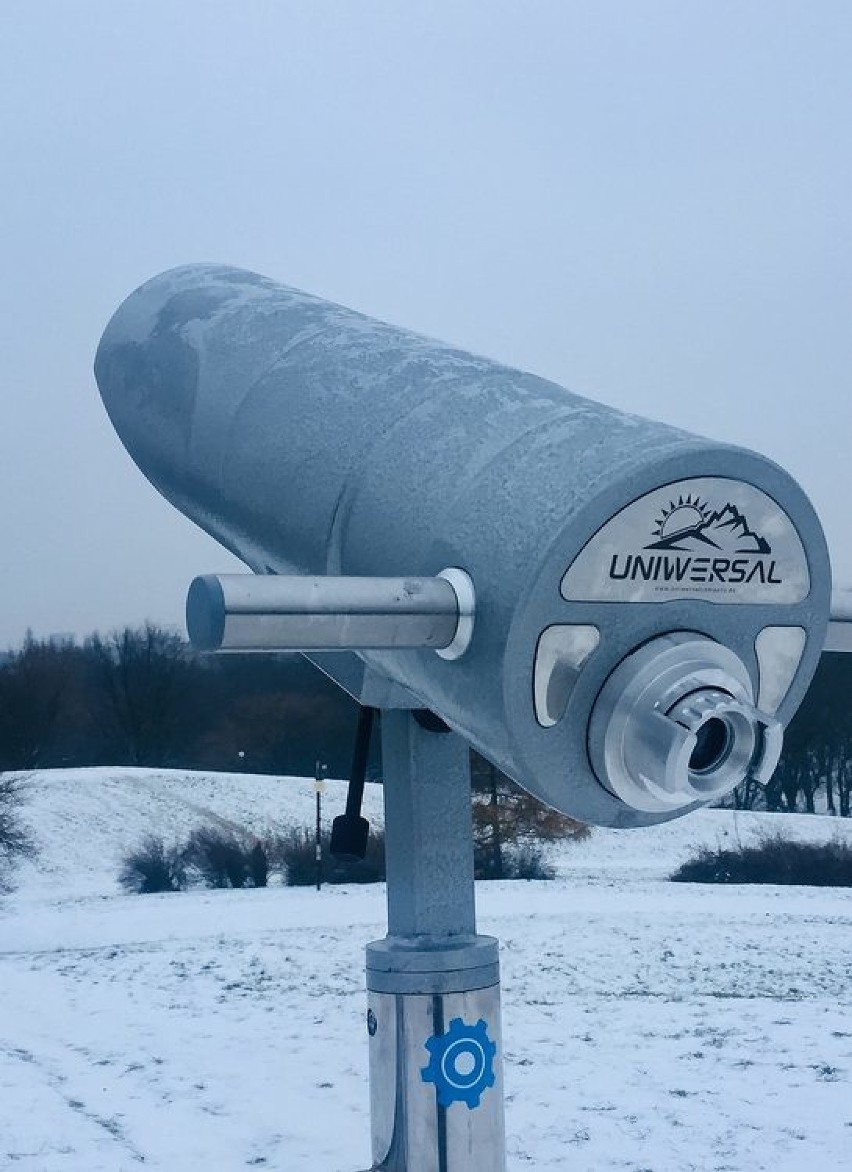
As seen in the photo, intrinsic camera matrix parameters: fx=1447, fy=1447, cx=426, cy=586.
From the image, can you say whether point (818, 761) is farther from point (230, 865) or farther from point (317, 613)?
point (317, 613)

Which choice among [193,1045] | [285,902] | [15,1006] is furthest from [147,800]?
[193,1045]

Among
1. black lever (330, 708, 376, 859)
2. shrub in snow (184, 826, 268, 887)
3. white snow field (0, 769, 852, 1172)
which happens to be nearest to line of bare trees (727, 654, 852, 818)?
shrub in snow (184, 826, 268, 887)

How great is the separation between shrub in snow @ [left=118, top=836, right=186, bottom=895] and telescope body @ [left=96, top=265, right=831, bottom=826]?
18120mm

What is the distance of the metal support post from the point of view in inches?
93.7

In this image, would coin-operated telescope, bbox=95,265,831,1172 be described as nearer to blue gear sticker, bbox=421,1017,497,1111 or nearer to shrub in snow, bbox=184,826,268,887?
blue gear sticker, bbox=421,1017,497,1111

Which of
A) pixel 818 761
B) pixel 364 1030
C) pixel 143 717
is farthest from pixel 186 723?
pixel 364 1030

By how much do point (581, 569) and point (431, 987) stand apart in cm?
101

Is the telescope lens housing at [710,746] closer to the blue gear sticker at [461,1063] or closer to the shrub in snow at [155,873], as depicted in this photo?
the blue gear sticker at [461,1063]

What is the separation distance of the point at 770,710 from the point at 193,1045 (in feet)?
24.2

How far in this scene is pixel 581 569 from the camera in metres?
1.67

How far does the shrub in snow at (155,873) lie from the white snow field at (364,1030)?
201cm

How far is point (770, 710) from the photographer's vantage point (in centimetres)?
186

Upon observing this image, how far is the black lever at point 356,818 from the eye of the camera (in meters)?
2.63

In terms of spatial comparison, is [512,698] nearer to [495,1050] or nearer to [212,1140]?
[495,1050]
